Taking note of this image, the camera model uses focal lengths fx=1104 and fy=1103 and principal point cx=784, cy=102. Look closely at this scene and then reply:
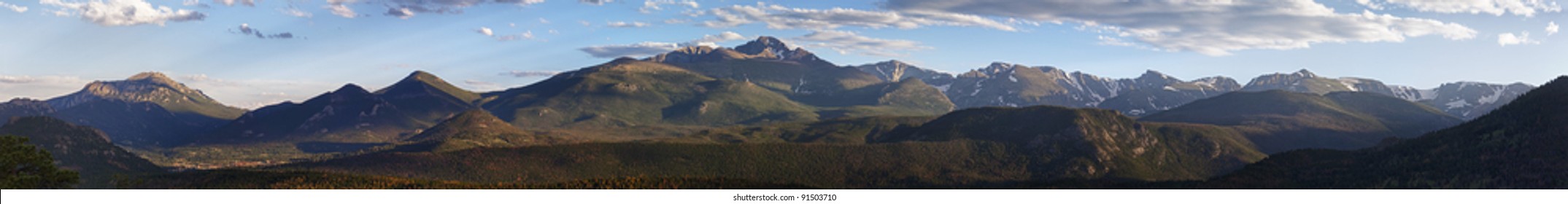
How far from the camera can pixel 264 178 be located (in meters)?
198

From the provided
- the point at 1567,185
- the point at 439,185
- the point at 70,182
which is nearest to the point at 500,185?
the point at 439,185

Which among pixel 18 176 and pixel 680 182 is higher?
pixel 18 176

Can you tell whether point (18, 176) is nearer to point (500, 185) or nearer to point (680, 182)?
point (500, 185)

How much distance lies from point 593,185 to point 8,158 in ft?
244

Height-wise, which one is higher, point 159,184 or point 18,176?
point 18,176

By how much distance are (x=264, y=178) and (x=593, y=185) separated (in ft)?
229

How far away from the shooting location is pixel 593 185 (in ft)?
559
